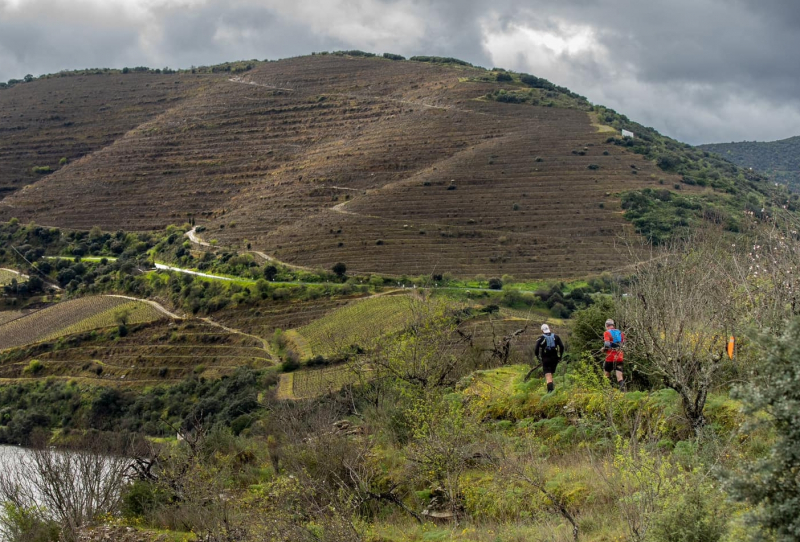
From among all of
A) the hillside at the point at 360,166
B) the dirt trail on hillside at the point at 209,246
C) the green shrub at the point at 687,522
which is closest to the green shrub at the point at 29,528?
the green shrub at the point at 687,522

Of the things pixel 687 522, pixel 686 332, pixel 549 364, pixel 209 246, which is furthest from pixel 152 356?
pixel 687 522

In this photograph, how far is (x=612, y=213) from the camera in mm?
70062

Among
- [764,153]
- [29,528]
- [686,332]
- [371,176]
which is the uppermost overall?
[764,153]

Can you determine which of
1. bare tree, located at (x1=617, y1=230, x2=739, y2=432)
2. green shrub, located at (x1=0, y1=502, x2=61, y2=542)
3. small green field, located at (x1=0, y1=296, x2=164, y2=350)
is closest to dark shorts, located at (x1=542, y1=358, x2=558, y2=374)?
bare tree, located at (x1=617, y1=230, x2=739, y2=432)

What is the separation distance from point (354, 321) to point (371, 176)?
4193 centimetres

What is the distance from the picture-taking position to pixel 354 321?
53312mm

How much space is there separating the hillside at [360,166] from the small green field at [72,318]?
15.3 metres

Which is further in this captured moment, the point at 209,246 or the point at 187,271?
the point at 209,246

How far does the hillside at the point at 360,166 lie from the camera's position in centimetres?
7006

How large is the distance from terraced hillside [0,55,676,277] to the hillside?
0.30m

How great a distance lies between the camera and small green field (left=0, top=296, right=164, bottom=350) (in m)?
64.7

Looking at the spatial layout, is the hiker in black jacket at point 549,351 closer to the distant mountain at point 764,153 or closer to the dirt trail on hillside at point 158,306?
the dirt trail on hillside at point 158,306

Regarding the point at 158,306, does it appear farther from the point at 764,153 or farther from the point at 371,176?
the point at 764,153

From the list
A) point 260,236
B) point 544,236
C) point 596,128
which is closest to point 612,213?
point 544,236
